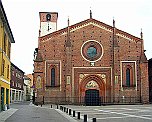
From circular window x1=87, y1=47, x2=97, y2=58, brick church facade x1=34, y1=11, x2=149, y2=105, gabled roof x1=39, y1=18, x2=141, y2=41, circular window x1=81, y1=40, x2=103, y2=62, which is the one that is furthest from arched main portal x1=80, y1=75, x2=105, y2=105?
gabled roof x1=39, y1=18, x2=141, y2=41

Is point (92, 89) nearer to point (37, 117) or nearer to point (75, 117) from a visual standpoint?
point (75, 117)

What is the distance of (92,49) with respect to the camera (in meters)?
48.9

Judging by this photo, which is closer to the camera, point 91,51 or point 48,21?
point 91,51

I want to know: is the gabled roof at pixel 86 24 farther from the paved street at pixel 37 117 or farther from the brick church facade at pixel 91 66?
the paved street at pixel 37 117

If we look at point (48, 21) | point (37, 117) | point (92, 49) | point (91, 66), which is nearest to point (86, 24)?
point (92, 49)

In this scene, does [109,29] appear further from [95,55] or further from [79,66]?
[79,66]

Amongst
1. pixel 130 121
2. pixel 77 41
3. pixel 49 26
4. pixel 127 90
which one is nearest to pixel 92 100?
pixel 127 90

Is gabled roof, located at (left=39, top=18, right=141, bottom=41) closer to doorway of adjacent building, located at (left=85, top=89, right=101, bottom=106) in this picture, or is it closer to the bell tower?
doorway of adjacent building, located at (left=85, top=89, right=101, bottom=106)

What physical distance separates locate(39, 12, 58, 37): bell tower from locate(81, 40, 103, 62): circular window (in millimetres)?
19173

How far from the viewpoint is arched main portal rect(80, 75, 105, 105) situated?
48156 millimetres

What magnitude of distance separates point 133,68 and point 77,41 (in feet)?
33.0

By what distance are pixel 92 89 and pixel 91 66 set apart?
3.85 meters

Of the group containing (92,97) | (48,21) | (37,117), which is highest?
(48,21)

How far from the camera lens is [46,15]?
66.6m
